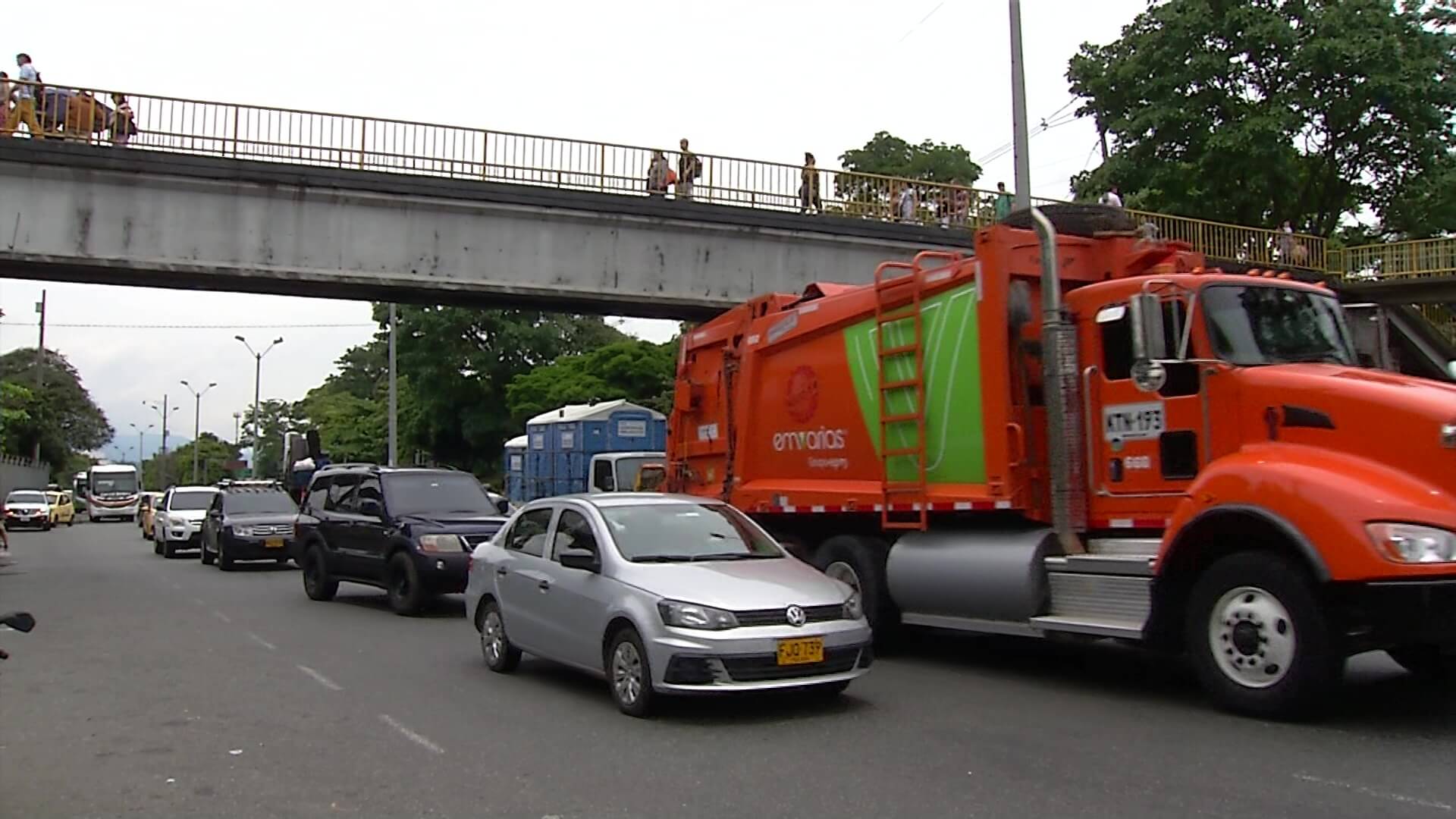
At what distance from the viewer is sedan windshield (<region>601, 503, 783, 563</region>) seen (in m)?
8.70

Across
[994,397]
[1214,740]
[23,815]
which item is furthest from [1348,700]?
[23,815]

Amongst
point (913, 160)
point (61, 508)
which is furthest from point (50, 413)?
point (913, 160)

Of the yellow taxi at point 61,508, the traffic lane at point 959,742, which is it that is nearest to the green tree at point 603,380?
the yellow taxi at point 61,508

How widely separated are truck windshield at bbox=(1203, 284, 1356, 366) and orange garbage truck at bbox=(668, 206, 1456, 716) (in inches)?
0.7

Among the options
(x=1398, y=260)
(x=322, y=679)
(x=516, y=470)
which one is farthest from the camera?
(x=1398, y=260)

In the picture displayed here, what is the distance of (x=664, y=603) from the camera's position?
7848 mm

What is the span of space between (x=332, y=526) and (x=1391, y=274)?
90.8 ft

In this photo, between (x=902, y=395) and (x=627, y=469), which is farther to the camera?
(x=627, y=469)

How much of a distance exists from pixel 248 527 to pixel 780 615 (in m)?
16.8

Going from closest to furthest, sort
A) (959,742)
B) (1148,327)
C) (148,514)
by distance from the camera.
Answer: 1. (959,742)
2. (1148,327)
3. (148,514)

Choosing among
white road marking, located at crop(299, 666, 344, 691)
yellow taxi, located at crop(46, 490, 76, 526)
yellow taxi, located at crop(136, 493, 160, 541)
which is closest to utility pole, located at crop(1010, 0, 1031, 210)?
white road marking, located at crop(299, 666, 344, 691)

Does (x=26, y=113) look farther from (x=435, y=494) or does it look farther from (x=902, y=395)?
(x=902, y=395)

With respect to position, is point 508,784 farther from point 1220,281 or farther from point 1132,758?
point 1220,281

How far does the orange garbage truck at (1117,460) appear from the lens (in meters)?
7.21
